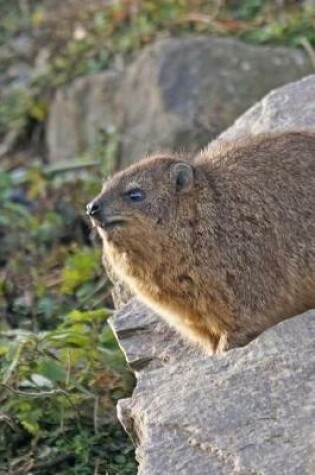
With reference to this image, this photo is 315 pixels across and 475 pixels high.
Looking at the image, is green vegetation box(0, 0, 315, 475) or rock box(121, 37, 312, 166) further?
rock box(121, 37, 312, 166)

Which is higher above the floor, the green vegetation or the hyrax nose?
the hyrax nose

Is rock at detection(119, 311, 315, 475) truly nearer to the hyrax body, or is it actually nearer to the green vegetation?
the hyrax body

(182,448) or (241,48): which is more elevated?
(182,448)

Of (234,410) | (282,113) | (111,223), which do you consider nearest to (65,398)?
(111,223)

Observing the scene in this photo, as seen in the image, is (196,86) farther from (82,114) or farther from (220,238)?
A: (220,238)

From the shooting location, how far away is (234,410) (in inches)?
187

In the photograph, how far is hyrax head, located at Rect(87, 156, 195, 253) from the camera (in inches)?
217

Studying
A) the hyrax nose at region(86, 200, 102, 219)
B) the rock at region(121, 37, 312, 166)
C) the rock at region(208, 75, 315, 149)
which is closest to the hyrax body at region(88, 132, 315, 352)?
the hyrax nose at region(86, 200, 102, 219)

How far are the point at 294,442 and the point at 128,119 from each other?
5785 millimetres

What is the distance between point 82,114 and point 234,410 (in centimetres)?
602

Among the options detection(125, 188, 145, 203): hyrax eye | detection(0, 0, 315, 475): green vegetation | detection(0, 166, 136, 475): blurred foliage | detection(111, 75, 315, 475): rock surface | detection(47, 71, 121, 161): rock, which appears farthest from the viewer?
detection(47, 71, 121, 161): rock

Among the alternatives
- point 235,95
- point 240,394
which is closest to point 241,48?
point 235,95

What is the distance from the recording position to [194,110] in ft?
31.1

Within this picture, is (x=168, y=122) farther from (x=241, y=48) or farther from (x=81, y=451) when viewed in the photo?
(x=81, y=451)
